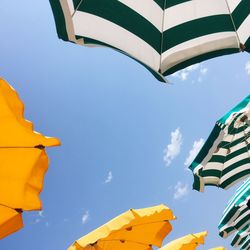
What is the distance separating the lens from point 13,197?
332 centimetres

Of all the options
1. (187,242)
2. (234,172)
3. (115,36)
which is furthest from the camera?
(187,242)

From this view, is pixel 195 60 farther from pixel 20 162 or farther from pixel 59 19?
pixel 20 162

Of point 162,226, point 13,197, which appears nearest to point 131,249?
point 162,226

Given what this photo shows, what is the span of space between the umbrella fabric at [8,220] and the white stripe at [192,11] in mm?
2520

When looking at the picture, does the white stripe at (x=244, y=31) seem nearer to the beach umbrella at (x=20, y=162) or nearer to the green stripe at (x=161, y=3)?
the green stripe at (x=161, y=3)

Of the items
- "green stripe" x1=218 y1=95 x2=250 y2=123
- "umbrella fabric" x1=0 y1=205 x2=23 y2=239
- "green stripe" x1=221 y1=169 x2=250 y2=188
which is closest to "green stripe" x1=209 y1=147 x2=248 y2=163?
"green stripe" x1=221 y1=169 x2=250 y2=188

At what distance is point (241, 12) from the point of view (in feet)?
7.46

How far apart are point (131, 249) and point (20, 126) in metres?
4.24

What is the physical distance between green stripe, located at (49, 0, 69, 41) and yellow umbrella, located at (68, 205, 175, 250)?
4.24 meters

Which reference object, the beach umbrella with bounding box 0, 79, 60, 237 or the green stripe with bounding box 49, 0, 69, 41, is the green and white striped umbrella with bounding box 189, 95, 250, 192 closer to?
the beach umbrella with bounding box 0, 79, 60, 237

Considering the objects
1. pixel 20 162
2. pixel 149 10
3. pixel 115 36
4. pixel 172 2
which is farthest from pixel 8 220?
pixel 172 2

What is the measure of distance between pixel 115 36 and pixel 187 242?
5.72 meters

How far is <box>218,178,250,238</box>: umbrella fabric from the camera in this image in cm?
564

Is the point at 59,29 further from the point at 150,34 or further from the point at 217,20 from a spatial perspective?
the point at 217,20
